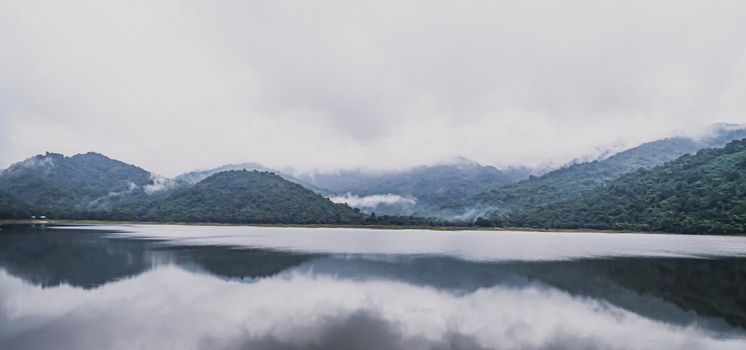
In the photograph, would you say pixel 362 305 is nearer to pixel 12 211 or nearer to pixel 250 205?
pixel 12 211

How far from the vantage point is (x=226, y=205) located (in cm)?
16350

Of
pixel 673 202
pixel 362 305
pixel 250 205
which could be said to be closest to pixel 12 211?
pixel 250 205

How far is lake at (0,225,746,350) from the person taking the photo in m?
15.8

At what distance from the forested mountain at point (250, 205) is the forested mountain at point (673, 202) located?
2422 inches

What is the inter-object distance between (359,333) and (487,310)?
280 inches

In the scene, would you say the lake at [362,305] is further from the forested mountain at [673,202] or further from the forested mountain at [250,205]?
the forested mountain at [250,205]

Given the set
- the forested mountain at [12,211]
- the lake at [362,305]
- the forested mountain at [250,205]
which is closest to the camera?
the lake at [362,305]

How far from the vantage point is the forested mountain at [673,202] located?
101188 millimetres

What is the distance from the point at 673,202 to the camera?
116m

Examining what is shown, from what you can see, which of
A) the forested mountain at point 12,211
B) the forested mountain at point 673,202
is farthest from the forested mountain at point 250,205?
the forested mountain at point 673,202

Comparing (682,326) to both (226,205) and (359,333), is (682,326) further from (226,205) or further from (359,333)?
(226,205)

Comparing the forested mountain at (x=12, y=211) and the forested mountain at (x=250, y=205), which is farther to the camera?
the forested mountain at (x=250, y=205)

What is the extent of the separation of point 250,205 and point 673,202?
5018 inches

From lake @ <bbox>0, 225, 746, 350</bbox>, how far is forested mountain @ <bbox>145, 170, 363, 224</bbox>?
115057 millimetres
